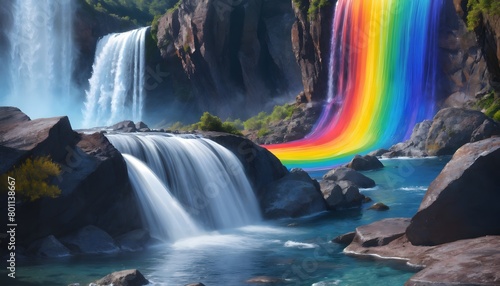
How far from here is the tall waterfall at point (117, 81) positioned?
6378 centimetres

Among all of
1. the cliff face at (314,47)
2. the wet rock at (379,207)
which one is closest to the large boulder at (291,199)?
the wet rock at (379,207)

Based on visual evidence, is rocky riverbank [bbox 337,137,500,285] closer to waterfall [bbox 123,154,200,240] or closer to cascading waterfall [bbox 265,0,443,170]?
waterfall [bbox 123,154,200,240]

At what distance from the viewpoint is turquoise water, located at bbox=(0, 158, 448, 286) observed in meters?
15.1

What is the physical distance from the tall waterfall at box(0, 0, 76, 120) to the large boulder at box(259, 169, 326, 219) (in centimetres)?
4773

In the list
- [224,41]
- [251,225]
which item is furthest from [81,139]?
[224,41]

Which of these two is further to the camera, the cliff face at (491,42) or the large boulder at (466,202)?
the cliff face at (491,42)

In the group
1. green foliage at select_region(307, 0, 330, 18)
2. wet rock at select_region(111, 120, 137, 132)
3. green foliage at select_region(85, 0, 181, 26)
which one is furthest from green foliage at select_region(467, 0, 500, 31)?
green foliage at select_region(85, 0, 181, 26)

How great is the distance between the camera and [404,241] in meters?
16.6

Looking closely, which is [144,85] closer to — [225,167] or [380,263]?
[225,167]

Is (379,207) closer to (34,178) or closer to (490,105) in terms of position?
(34,178)

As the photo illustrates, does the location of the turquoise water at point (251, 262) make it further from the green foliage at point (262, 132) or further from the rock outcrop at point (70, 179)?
the green foliage at point (262, 132)

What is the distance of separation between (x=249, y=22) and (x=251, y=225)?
41809mm

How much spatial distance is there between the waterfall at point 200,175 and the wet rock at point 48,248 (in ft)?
17.5

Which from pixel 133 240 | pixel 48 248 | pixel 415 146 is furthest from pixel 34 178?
pixel 415 146
